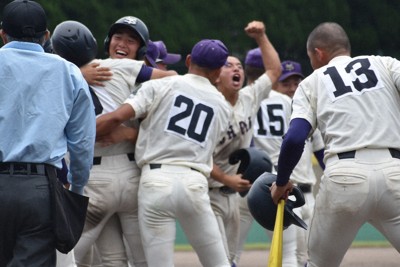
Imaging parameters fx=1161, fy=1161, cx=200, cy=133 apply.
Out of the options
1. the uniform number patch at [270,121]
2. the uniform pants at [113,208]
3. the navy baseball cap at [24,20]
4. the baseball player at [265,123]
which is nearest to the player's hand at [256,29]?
the baseball player at [265,123]

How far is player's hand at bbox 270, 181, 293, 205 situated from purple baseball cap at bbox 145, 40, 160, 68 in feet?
7.66

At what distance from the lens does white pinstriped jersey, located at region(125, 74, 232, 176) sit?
891 centimetres

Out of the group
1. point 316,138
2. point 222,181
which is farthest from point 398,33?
point 222,181

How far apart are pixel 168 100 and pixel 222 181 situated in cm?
140

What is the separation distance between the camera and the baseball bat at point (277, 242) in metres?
7.59

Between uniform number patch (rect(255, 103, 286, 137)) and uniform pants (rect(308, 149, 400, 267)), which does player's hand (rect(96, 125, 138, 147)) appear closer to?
uniform pants (rect(308, 149, 400, 267))

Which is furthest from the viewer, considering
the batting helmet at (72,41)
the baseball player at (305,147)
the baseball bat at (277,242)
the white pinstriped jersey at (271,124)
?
the white pinstriped jersey at (271,124)

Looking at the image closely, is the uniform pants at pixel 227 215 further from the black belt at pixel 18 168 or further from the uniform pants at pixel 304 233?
the black belt at pixel 18 168

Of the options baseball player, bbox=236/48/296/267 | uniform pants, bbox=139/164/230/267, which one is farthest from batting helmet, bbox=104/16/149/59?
baseball player, bbox=236/48/296/267

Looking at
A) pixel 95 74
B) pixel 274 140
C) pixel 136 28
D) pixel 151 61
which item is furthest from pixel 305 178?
pixel 95 74

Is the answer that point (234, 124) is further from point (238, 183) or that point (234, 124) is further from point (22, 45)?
point (22, 45)

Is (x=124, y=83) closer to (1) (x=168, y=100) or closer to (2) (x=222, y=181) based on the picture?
(1) (x=168, y=100)

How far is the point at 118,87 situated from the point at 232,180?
5.21 ft

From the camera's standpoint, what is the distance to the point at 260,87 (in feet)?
34.9
